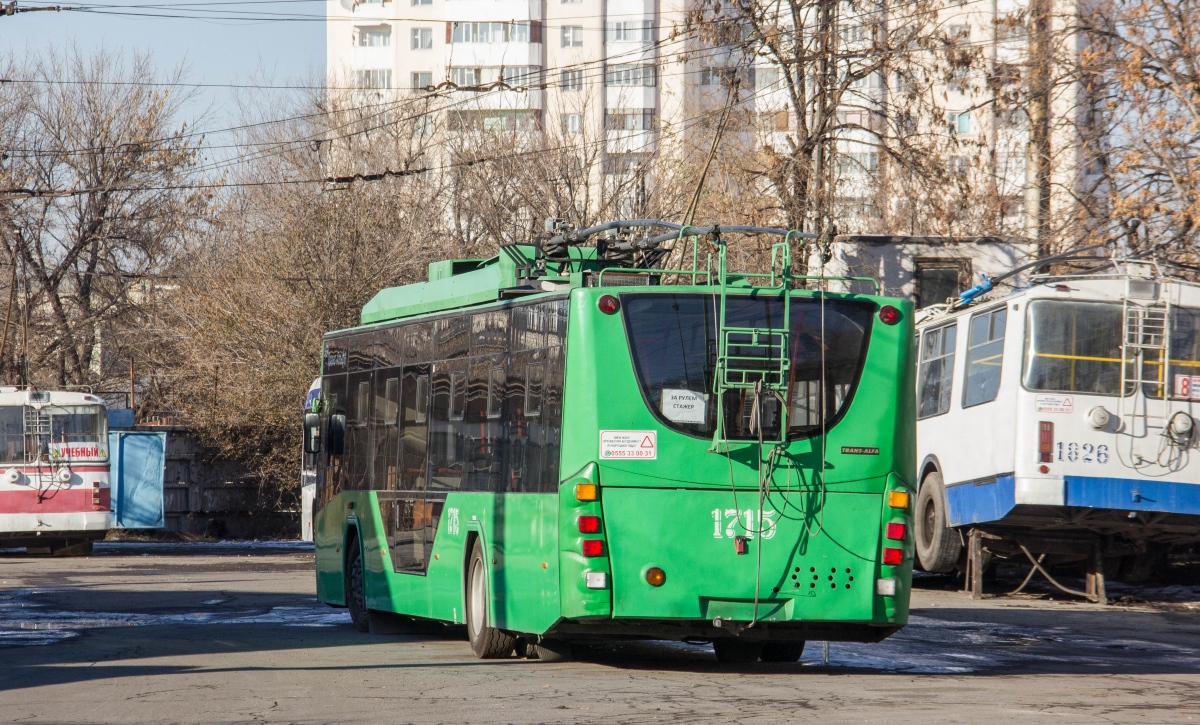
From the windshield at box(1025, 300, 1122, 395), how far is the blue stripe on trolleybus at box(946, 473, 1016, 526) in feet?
3.76

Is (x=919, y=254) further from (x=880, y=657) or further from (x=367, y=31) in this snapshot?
(x=367, y=31)

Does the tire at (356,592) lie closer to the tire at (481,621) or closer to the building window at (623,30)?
the tire at (481,621)

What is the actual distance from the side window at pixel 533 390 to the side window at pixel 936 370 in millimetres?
9623

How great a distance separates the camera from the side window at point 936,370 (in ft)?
66.2

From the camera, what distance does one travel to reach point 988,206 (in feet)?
112

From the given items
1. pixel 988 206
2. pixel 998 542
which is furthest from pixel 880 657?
pixel 988 206

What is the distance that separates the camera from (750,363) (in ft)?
35.5

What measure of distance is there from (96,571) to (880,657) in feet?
50.1

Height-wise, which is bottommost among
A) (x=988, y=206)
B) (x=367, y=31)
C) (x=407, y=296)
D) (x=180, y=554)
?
(x=180, y=554)

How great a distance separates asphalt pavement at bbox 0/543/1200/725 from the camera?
9.12 metres

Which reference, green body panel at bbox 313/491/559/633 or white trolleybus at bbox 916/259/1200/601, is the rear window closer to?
green body panel at bbox 313/491/559/633

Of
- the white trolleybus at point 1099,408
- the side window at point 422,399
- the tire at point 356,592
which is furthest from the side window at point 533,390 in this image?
the white trolleybus at point 1099,408

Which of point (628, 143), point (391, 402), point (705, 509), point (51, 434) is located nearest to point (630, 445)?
point (705, 509)

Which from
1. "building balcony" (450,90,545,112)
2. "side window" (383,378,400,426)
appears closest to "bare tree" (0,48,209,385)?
"building balcony" (450,90,545,112)
